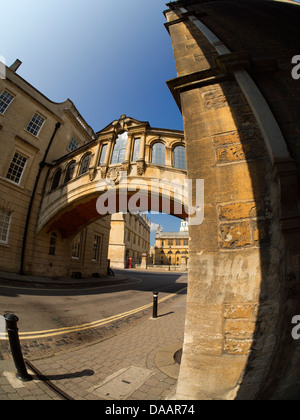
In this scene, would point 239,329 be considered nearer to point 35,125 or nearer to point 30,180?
point 30,180

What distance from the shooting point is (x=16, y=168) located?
1352 cm

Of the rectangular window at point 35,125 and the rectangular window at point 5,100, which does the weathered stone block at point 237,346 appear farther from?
the rectangular window at point 5,100

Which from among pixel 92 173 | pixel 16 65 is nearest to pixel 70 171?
pixel 92 173

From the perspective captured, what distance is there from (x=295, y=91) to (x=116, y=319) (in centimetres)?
724

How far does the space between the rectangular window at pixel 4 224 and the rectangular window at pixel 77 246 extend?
17.9ft

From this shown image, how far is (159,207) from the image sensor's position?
39.7 ft

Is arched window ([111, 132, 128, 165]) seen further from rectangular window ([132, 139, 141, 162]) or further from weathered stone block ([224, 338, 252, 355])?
weathered stone block ([224, 338, 252, 355])

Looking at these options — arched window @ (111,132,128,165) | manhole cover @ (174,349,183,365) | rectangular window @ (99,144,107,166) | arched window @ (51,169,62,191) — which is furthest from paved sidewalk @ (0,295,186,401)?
arched window @ (51,169,62,191)

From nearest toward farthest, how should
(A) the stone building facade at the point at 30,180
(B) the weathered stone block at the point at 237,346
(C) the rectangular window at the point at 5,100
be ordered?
(B) the weathered stone block at the point at 237,346
(A) the stone building facade at the point at 30,180
(C) the rectangular window at the point at 5,100

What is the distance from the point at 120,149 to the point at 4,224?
9.72 metres

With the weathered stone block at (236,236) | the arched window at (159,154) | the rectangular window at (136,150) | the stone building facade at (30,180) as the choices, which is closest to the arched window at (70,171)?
the stone building facade at (30,180)

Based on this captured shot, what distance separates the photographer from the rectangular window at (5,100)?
13.4 metres
